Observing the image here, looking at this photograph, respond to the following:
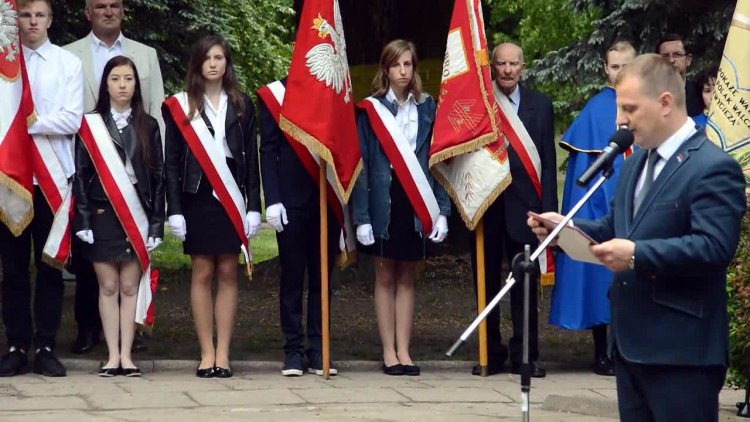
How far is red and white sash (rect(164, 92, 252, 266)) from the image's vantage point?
866 cm

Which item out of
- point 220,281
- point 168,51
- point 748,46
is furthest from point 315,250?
point 168,51

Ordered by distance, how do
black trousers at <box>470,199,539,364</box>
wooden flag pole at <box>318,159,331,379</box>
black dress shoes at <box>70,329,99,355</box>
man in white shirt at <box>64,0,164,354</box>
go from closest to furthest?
wooden flag pole at <box>318,159,331,379</box> → black trousers at <box>470,199,539,364</box> → man in white shirt at <box>64,0,164,354</box> → black dress shoes at <box>70,329,99,355</box>

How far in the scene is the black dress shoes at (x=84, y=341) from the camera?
9.47m

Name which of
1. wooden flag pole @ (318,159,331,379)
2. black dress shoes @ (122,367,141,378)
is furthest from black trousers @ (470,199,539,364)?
black dress shoes @ (122,367,141,378)

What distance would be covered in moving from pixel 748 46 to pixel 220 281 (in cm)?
345

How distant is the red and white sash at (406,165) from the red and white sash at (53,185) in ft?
6.43

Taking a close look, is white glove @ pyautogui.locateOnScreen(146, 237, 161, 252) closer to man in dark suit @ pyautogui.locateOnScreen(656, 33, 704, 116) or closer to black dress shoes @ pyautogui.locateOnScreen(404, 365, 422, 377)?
black dress shoes @ pyautogui.locateOnScreen(404, 365, 422, 377)

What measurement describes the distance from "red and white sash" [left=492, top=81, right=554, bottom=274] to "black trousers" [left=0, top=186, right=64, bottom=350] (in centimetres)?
291

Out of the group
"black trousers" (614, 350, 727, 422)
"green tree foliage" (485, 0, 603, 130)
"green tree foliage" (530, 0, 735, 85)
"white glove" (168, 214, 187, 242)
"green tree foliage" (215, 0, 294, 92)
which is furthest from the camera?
"green tree foliage" (485, 0, 603, 130)

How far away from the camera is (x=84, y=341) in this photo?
9.52m

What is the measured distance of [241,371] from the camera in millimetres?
9031

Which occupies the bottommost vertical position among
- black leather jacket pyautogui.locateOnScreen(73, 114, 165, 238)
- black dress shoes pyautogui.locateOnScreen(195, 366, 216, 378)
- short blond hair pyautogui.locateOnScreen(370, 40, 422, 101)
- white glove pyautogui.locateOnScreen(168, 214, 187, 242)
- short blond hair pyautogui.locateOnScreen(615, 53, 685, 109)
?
black dress shoes pyautogui.locateOnScreen(195, 366, 216, 378)

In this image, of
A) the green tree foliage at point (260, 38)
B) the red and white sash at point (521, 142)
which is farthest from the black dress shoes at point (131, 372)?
the green tree foliage at point (260, 38)

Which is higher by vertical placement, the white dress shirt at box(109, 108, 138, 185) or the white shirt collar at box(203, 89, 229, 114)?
the white shirt collar at box(203, 89, 229, 114)
